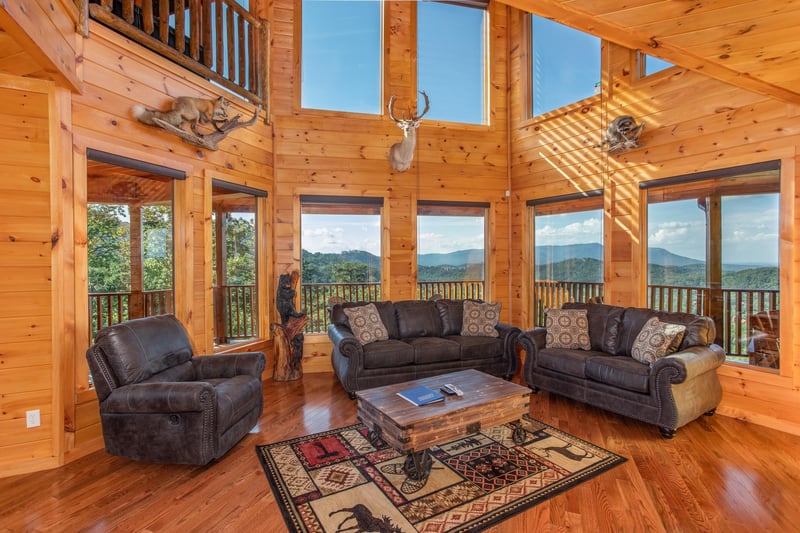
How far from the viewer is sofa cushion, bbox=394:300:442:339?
16.0 feet

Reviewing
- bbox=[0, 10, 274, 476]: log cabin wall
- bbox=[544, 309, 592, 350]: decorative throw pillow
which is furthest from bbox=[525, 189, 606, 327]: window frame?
bbox=[0, 10, 274, 476]: log cabin wall

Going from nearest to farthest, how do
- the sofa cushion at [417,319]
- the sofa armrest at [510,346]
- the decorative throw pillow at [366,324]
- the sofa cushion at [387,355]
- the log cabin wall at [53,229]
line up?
the log cabin wall at [53,229], the sofa cushion at [387,355], the decorative throw pillow at [366,324], the sofa armrest at [510,346], the sofa cushion at [417,319]

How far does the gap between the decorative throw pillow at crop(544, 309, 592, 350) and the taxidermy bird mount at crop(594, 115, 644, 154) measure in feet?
6.11

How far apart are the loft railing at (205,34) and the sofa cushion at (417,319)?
120 inches

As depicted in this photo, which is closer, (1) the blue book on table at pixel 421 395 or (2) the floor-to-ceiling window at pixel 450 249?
(1) the blue book on table at pixel 421 395

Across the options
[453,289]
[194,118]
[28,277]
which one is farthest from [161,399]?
[453,289]

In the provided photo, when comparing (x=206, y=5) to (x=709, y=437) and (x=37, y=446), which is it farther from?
(x=709, y=437)

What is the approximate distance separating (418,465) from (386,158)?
4006 mm

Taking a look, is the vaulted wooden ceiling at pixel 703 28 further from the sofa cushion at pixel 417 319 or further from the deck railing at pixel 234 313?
the deck railing at pixel 234 313

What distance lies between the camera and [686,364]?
3.15 metres

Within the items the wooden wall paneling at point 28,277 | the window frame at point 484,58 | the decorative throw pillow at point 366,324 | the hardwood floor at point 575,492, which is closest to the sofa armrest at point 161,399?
the hardwood floor at point 575,492

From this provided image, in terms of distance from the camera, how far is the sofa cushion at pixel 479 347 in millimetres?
4531

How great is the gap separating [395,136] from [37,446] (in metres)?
4.79

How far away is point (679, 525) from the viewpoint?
2.16 m
